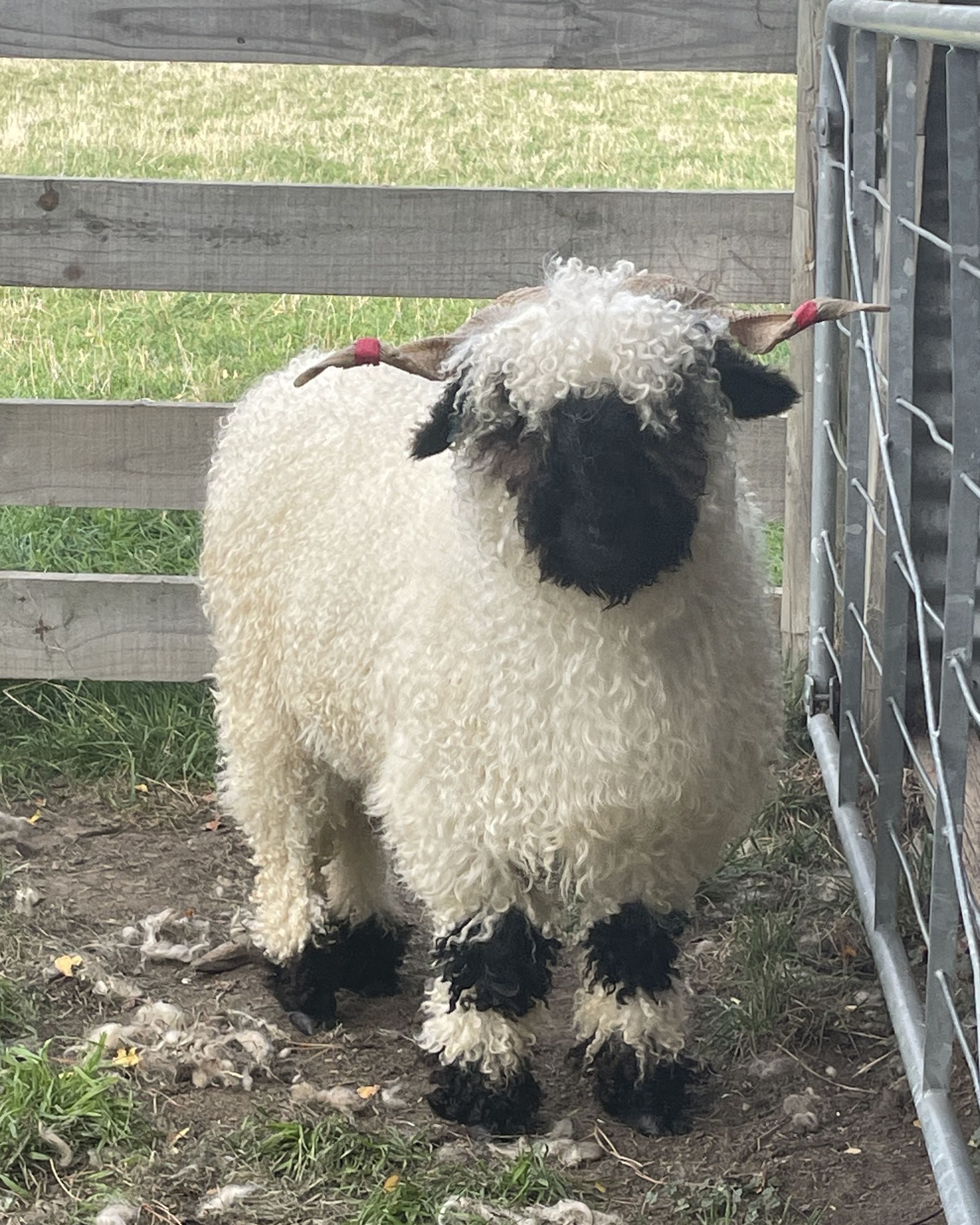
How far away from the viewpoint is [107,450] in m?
4.75

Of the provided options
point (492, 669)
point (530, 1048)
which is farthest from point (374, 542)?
point (530, 1048)

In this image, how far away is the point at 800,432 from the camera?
15.0 feet

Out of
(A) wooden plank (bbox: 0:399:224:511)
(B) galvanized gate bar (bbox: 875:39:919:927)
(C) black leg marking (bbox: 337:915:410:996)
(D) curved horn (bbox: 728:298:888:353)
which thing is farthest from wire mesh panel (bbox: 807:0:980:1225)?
(A) wooden plank (bbox: 0:399:224:511)

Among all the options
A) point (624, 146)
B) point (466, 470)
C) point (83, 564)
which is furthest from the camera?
point (624, 146)

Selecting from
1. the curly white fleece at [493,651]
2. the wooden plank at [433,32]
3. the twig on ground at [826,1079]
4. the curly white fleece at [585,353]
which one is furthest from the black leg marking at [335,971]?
the wooden plank at [433,32]

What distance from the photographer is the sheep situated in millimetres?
2711

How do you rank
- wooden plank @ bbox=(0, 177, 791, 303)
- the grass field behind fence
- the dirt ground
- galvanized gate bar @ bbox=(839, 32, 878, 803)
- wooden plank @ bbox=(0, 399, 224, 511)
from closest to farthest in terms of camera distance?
the dirt ground
galvanized gate bar @ bbox=(839, 32, 878, 803)
wooden plank @ bbox=(0, 177, 791, 303)
wooden plank @ bbox=(0, 399, 224, 511)
the grass field behind fence

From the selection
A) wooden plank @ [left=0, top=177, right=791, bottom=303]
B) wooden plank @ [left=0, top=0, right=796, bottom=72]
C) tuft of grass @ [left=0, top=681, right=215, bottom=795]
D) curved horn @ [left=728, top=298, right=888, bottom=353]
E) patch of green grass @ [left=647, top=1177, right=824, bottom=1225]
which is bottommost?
patch of green grass @ [left=647, top=1177, right=824, bottom=1225]

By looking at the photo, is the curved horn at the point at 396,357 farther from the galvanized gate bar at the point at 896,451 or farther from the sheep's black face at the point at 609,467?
the galvanized gate bar at the point at 896,451

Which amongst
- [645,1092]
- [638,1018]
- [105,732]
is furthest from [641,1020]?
[105,732]

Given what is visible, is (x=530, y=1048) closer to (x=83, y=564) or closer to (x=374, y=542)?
(x=374, y=542)

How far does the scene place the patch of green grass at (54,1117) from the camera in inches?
121

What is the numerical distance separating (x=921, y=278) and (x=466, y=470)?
1.56 meters

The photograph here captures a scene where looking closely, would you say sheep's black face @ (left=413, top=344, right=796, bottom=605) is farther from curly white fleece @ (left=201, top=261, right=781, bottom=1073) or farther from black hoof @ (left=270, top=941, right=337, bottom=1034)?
black hoof @ (left=270, top=941, right=337, bottom=1034)
